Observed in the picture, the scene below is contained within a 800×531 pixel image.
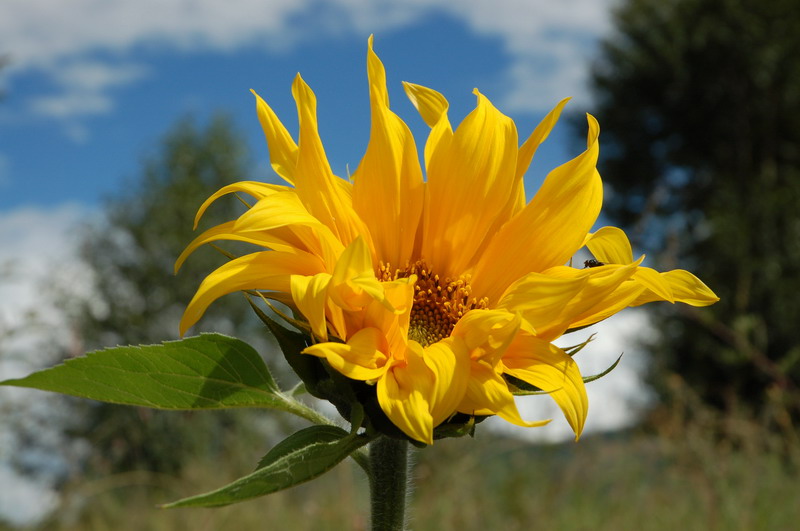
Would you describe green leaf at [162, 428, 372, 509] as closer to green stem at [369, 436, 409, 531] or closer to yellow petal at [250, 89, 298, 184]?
green stem at [369, 436, 409, 531]

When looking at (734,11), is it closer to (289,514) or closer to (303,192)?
(289,514)

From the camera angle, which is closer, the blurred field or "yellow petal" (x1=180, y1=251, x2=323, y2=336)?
"yellow petal" (x1=180, y1=251, x2=323, y2=336)

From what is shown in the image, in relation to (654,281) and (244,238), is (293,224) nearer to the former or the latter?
(244,238)

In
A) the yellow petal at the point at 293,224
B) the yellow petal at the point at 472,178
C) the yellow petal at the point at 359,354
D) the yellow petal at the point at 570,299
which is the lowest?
the yellow petal at the point at 359,354

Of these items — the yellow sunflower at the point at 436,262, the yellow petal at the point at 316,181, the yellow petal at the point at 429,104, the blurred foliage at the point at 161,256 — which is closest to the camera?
the yellow sunflower at the point at 436,262

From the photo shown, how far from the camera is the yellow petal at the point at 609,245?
1024mm

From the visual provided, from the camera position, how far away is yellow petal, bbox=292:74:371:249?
35.7 inches

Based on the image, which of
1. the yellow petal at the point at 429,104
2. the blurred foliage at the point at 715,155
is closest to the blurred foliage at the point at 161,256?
the blurred foliage at the point at 715,155

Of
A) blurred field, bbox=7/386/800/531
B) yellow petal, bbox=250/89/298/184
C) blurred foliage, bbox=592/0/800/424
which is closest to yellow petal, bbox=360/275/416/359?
yellow petal, bbox=250/89/298/184

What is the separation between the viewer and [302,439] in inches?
30.3

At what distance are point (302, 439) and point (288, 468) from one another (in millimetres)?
51

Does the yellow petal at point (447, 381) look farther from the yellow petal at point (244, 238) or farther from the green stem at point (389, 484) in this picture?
→ the yellow petal at point (244, 238)

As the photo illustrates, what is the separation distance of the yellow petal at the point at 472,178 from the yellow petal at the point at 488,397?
0.21 meters

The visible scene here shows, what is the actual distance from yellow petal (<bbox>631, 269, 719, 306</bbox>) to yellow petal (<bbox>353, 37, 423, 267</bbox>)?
0.29 metres
